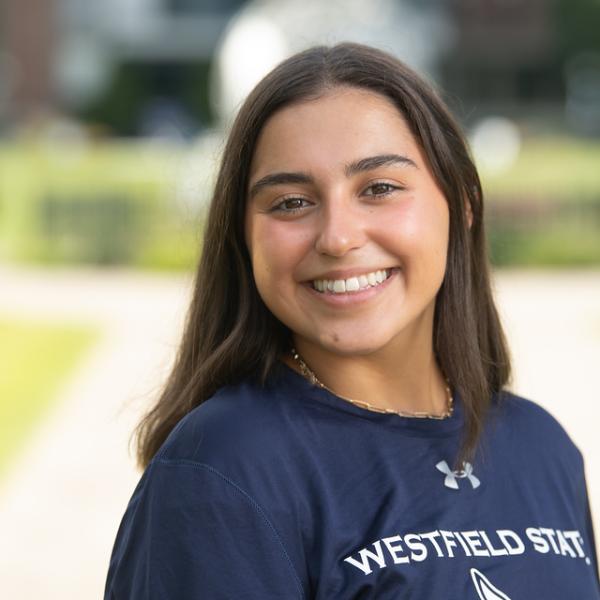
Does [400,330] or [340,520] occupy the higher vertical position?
[400,330]

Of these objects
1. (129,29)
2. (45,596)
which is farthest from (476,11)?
(45,596)

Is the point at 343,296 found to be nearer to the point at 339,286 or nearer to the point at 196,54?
the point at 339,286

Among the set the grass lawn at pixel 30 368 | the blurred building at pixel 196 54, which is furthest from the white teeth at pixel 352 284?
the blurred building at pixel 196 54

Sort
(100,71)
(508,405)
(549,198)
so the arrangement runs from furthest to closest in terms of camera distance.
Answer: (100,71) < (549,198) < (508,405)

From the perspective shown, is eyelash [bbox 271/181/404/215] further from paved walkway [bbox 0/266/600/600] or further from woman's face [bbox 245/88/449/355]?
paved walkway [bbox 0/266/600/600]

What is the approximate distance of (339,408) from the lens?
73.8 inches

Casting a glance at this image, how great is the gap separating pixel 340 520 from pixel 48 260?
39.8 feet

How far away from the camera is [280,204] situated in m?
1.87

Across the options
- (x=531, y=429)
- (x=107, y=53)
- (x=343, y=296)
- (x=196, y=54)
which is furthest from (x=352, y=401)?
(x=196, y=54)

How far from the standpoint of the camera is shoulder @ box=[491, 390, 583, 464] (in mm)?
2078

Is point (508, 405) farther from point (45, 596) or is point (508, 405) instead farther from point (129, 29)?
point (129, 29)

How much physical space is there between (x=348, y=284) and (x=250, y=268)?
0.72ft

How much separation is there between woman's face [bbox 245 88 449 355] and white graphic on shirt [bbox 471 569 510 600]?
0.38m

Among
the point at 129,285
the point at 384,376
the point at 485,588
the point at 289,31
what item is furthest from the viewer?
the point at 289,31
